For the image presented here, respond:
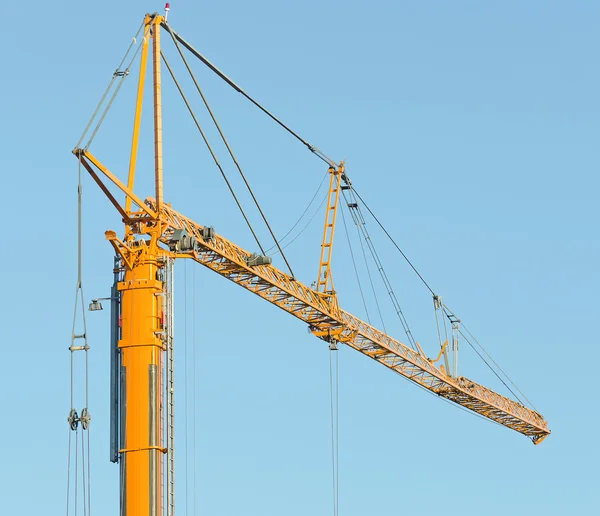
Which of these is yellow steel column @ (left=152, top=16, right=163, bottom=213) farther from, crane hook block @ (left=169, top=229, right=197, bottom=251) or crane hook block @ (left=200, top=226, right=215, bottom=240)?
crane hook block @ (left=200, top=226, right=215, bottom=240)

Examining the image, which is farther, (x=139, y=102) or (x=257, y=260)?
(x=257, y=260)

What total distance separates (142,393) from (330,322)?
4483cm

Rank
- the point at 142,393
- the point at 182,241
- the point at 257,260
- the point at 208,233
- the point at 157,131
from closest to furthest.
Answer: the point at 142,393 < the point at 182,241 < the point at 157,131 < the point at 208,233 < the point at 257,260

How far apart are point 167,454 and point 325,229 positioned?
5259 cm

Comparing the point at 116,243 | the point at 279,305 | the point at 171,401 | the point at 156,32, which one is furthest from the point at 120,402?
the point at 279,305

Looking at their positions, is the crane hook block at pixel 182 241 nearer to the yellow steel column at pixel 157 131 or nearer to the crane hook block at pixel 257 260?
the yellow steel column at pixel 157 131

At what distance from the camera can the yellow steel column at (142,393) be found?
86.0 m

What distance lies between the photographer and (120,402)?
87.3 m

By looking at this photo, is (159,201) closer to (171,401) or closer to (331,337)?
(171,401)

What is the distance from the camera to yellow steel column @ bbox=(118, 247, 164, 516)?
8600 centimetres

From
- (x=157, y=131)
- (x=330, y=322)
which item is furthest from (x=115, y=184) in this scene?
(x=330, y=322)

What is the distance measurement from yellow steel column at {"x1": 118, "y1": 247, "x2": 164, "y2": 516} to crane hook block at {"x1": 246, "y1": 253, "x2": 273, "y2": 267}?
21586 millimetres

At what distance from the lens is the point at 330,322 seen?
130m

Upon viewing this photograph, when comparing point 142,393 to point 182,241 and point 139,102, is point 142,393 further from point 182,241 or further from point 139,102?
point 139,102
